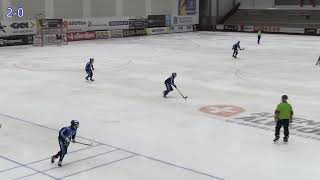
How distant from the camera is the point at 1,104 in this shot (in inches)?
824

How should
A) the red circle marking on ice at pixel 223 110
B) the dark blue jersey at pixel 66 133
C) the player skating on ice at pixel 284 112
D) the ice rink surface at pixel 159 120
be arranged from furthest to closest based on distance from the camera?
the red circle marking on ice at pixel 223 110 < the player skating on ice at pixel 284 112 < the ice rink surface at pixel 159 120 < the dark blue jersey at pixel 66 133

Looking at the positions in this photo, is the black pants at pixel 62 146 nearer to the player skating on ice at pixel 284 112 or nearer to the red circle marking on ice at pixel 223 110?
the player skating on ice at pixel 284 112

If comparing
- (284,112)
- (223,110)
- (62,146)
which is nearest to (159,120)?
(223,110)

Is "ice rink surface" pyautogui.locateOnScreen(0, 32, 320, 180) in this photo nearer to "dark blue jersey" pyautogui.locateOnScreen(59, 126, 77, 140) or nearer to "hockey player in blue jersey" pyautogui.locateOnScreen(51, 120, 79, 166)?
"hockey player in blue jersey" pyautogui.locateOnScreen(51, 120, 79, 166)

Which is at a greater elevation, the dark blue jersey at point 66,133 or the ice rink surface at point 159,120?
the dark blue jersey at point 66,133

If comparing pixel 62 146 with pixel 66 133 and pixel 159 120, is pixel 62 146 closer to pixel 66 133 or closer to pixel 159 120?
pixel 66 133

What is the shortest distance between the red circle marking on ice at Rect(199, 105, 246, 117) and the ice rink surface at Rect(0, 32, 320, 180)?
4 centimetres

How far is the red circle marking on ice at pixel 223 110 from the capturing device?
1905 cm

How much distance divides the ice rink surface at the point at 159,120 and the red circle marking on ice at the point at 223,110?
41 millimetres

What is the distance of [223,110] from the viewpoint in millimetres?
19641

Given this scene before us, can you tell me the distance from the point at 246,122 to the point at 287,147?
3.25 m

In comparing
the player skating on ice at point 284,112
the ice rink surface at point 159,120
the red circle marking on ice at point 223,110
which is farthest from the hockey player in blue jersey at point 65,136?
the red circle marking on ice at point 223,110

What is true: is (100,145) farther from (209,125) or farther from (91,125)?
(209,125)

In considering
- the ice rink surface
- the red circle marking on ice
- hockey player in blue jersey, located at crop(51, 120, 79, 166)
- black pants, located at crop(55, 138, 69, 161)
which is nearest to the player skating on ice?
the ice rink surface
